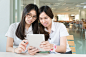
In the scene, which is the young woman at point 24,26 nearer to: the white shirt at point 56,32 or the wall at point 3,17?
the white shirt at point 56,32

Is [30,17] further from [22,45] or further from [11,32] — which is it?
[22,45]

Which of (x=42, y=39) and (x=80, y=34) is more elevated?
(x=42, y=39)

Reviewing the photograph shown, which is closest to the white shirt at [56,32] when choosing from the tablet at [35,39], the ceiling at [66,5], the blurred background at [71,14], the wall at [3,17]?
the tablet at [35,39]

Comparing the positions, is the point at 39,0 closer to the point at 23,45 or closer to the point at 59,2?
the point at 59,2

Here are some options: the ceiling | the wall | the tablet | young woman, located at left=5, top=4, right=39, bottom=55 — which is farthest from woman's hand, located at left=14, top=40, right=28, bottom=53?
the ceiling

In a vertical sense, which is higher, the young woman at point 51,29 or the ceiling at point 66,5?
the ceiling at point 66,5

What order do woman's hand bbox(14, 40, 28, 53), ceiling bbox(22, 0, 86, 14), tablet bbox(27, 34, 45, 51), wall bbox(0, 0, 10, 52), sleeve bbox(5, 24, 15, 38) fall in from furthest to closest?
1. ceiling bbox(22, 0, 86, 14)
2. wall bbox(0, 0, 10, 52)
3. sleeve bbox(5, 24, 15, 38)
4. woman's hand bbox(14, 40, 28, 53)
5. tablet bbox(27, 34, 45, 51)

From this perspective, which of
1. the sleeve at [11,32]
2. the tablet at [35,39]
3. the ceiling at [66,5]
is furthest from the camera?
the ceiling at [66,5]

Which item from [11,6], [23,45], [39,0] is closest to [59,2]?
[39,0]

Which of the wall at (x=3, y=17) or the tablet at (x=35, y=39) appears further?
the wall at (x=3, y=17)

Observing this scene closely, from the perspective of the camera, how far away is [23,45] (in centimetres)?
78

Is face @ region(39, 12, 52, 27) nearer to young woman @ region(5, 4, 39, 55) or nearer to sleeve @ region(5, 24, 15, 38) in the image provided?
young woman @ region(5, 4, 39, 55)

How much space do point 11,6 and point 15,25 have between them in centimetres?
49

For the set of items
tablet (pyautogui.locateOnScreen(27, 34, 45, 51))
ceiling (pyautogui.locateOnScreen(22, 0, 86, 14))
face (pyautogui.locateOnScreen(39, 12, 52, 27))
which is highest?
ceiling (pyautogui.locateOnScreen(22, 0, 86, 14))
